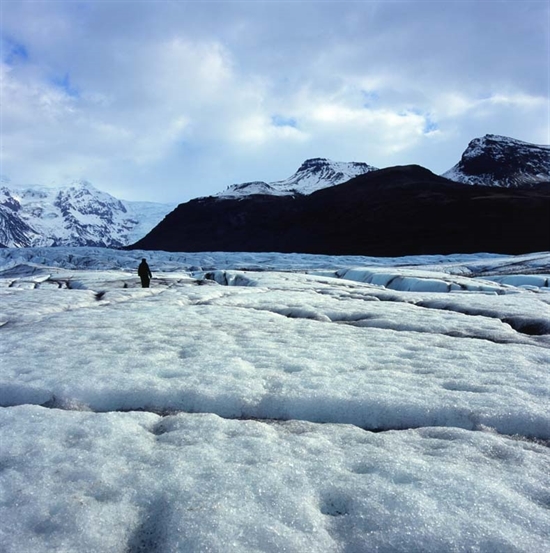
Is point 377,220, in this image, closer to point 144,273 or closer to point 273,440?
point 144,273

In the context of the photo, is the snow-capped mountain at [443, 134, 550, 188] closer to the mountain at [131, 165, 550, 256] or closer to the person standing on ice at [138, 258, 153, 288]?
the mountain at [131, 165, 550, 256]

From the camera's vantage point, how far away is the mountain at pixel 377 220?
252 ft

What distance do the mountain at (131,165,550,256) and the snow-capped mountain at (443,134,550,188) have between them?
3078 centimetres

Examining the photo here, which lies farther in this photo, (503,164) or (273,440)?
(503,164)

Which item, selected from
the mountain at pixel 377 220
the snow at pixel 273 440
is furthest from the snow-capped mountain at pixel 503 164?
the snow at pixel 273 440

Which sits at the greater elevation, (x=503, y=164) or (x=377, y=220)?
(x=503, y=164)

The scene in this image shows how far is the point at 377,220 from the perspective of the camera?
9400cm

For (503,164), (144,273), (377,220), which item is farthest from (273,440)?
(503,164)

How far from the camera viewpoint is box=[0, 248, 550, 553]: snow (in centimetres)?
246

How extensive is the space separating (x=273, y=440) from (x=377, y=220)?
9455 centimetres

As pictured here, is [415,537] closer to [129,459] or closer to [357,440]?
[357,440]

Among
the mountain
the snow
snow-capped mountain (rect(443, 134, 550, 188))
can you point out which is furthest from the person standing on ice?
snow-capped mountain (rect(443, 134, 550, 188))

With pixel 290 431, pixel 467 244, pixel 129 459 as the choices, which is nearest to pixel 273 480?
pixel 290 431

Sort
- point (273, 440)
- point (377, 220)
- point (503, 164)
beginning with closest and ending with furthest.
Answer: point (273, 440) < point (377, 220) < point (503, 164)
